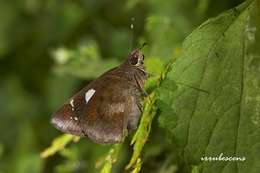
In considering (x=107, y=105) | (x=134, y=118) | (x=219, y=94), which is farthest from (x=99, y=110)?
(x=219, y=94)

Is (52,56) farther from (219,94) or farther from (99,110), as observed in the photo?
(219,94)

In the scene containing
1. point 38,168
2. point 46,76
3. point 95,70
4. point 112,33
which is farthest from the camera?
point 46,76

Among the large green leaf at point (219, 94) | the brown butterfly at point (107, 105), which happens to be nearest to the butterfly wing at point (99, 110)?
the brown butterfly at point (107, 105)

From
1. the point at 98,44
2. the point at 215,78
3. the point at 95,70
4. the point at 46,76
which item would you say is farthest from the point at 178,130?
the point at 46,76

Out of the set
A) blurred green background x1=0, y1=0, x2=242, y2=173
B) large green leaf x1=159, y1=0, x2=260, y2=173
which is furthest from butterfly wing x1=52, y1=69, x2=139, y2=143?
blurred green background x1=0, y1=0, x2=242, y2=173

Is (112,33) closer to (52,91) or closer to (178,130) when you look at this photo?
(52,91)

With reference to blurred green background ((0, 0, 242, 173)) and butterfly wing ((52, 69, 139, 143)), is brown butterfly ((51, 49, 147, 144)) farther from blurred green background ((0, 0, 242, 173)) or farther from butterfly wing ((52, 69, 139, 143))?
blurred green background ((0, 0, 242, 173))
